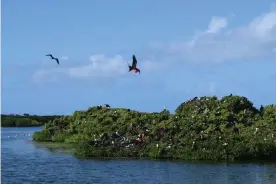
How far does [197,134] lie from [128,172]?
8986mm

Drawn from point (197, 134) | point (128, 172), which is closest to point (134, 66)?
point (128, 172)

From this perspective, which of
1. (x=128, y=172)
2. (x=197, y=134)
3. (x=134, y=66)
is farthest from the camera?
(x=197, y=134)

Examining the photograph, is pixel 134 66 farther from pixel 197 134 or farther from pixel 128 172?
pixel 197 134

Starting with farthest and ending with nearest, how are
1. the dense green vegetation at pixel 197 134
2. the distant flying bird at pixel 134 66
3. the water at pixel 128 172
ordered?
the dense green vegetation at pixel 197 134 → the water at pixel 128 172 → the distant flying bird at pixel 134 66

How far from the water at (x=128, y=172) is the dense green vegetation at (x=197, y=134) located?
1955mm

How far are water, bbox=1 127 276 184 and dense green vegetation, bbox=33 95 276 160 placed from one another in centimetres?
195

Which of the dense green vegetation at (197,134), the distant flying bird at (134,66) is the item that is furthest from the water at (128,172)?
the distant flying bird at (134,66)

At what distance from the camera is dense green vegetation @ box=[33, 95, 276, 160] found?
33906 millimetres

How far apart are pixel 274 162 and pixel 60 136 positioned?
91.1 feet

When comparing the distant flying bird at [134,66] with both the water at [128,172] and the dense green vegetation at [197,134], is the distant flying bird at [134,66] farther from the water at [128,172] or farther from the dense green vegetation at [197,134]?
the dense green vegetation at [197,134]

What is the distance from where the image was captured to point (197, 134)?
119ft

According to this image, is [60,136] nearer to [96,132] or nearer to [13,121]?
[96,132]

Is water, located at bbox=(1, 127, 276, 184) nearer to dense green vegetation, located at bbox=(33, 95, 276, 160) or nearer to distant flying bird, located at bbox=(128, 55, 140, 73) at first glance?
dense green vegetation, located at bbox=(33, 95, 276, 160)

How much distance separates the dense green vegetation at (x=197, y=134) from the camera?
33906 millimetres
